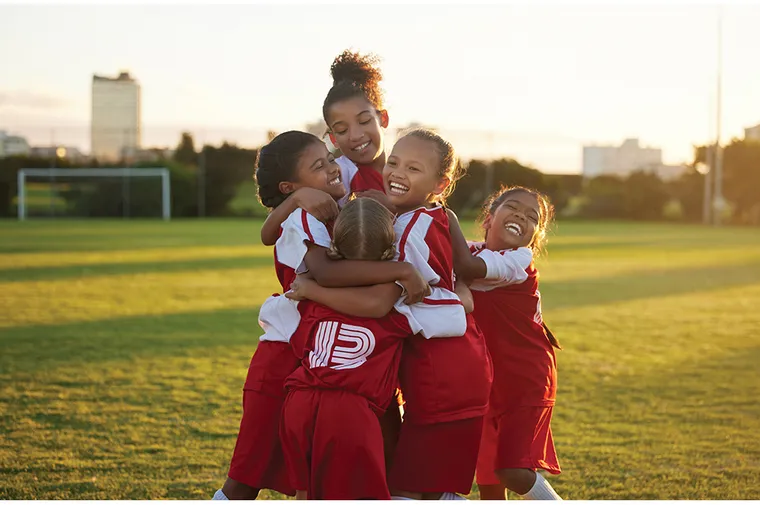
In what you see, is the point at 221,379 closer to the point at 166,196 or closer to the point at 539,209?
the point at 539,209

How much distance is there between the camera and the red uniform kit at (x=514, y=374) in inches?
131

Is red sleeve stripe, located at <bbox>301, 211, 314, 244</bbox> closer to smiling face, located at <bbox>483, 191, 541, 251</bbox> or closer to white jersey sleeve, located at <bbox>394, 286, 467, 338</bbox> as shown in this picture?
white jersey sleeve, located at <bbox>394, 286, 467, 338</bbox>

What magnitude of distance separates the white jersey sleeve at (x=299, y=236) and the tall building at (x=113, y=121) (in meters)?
39.4

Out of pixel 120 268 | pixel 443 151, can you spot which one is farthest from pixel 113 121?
pixel 443 151

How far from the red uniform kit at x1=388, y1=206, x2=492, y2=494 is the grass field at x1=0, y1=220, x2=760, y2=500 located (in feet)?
4.49

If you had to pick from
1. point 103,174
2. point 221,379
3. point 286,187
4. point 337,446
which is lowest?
point 221,379

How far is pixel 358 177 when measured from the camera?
3256 millimetres

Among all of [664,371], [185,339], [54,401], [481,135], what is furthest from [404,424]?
[481,135]

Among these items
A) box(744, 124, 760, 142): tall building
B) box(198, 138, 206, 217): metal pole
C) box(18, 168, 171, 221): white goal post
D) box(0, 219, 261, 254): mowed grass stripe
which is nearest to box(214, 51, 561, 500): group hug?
box(0, 219, 261, 254): mowed grass stripe

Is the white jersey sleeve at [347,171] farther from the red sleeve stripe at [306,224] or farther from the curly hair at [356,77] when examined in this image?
the red sleeve stripe at [306,224]

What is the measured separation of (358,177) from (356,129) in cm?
17

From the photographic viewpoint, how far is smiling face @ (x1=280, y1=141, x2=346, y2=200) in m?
3.03

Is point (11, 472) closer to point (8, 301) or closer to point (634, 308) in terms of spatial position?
point (8, 301)

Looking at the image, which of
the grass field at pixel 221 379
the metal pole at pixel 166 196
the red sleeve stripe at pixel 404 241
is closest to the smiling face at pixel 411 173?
the red sleeve stripe at pixel 404 241
